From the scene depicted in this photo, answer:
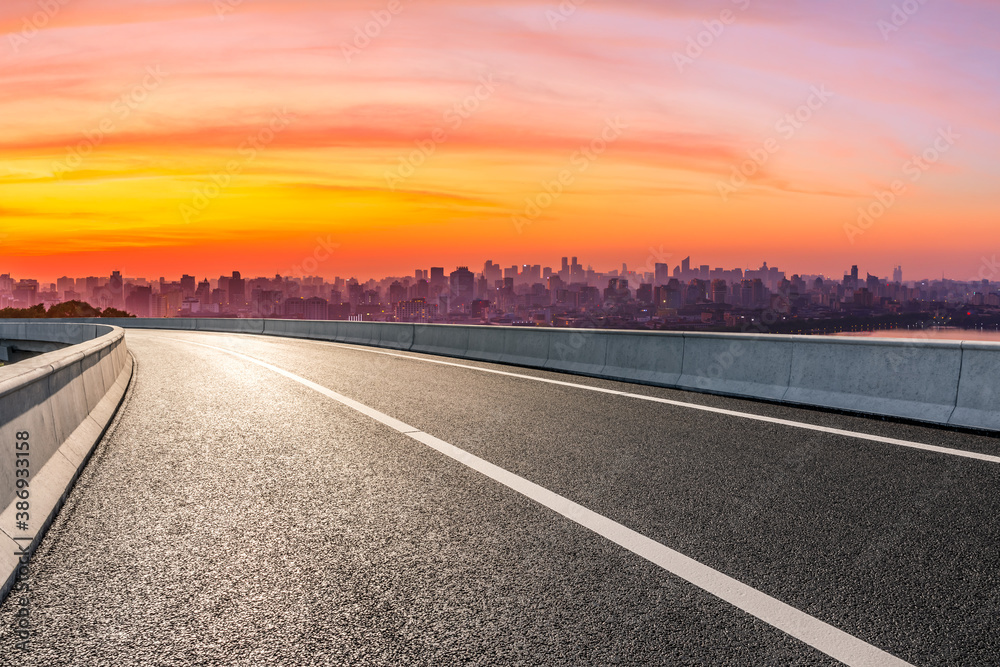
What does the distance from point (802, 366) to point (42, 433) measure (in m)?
9.17

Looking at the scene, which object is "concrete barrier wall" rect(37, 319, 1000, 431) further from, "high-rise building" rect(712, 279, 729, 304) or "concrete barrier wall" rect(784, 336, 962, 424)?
"high-rise building" rect(712, 279, 729, 304)

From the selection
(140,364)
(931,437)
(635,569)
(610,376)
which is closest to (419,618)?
(635,569)

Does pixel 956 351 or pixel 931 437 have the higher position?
pixel 956 351

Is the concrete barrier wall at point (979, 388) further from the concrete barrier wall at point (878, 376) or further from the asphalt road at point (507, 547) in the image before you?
the asphalt road at point (507, 547)

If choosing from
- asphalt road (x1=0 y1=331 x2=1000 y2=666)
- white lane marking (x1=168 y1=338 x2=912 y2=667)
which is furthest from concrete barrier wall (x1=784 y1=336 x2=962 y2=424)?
white lane marking (x1=168 y1=338 x2=912 y2=667)

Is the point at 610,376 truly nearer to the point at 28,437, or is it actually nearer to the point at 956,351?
the point at 956,351

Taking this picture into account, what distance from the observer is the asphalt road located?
336 cm

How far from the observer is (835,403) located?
1031cm

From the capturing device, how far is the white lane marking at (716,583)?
322 centimetres

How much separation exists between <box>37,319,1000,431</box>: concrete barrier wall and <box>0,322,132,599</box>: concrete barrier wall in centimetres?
862

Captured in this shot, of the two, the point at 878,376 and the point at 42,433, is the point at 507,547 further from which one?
the point at 878,376

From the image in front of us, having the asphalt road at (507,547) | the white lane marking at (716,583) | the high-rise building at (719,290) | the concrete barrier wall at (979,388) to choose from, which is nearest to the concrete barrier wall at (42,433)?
the asphalt road at (507,547)

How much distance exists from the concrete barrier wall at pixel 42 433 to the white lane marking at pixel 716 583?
10.4 feet

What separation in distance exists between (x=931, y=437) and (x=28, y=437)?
26.7ft
